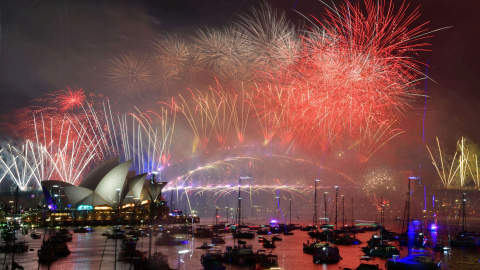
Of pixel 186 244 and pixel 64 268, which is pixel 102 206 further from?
pixel 64 268

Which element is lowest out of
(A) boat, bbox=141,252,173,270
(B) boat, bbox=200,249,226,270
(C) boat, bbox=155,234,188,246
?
(C) boat, bbox=155,234,188,246

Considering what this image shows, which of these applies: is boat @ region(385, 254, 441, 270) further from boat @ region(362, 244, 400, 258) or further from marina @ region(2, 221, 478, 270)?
boat @ region(362, 244, 400, 258)

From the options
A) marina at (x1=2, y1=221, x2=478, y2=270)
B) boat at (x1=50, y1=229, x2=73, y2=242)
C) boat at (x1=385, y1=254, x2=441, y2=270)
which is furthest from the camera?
boat at (x1=50, y1=229, x2=73, y2=242)

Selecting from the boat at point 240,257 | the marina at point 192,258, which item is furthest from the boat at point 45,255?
the boat at point 240,257

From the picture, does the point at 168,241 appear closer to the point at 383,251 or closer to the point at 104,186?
the point at 383,251

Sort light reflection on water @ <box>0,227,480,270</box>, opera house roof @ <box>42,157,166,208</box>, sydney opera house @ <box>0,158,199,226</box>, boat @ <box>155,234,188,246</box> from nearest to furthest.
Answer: light reflection on water @ <box>0,227,480,270</box> → boat @ <box>155,234,188,246</box> → opera house roof @ <box>42,157,166,208</box> → sydney opera house @ <box>0,158,199,226</box>

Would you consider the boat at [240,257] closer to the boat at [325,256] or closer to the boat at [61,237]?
the boat at [325,256]

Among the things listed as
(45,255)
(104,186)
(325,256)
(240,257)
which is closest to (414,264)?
(325,256)

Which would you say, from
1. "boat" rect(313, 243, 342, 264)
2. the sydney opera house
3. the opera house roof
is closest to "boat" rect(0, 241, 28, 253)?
"boat" rect(313, 243, 342, 264)

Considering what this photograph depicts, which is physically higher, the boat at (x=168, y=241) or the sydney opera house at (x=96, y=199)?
the sydney opera house at (x=96, y=199)
